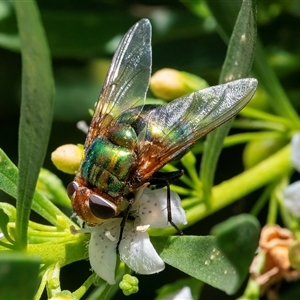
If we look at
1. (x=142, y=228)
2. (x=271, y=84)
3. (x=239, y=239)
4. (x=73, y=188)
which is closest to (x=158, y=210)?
(x=142, y=228)

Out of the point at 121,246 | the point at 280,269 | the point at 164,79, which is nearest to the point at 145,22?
the point at 164,79

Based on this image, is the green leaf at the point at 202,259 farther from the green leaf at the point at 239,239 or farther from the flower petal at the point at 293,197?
the flower petal at the point at 293,197

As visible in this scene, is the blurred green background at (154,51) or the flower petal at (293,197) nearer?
the flower petal at (293,197)

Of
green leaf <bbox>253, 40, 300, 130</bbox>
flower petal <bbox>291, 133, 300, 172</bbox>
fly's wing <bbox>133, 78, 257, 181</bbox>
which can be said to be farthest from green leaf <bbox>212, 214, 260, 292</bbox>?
green leaf <bbox>253, 40, 300, 130</bbox>

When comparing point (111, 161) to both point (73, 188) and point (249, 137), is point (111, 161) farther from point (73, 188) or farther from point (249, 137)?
point (249, 137)

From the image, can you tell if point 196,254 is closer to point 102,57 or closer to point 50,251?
point 50,251

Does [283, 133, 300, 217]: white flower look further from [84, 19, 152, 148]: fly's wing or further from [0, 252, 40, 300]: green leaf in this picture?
[0, 252, 40, 300]: green leaf

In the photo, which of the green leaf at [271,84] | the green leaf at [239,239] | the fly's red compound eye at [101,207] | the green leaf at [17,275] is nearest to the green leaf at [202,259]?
the green leaf at [239,239]
